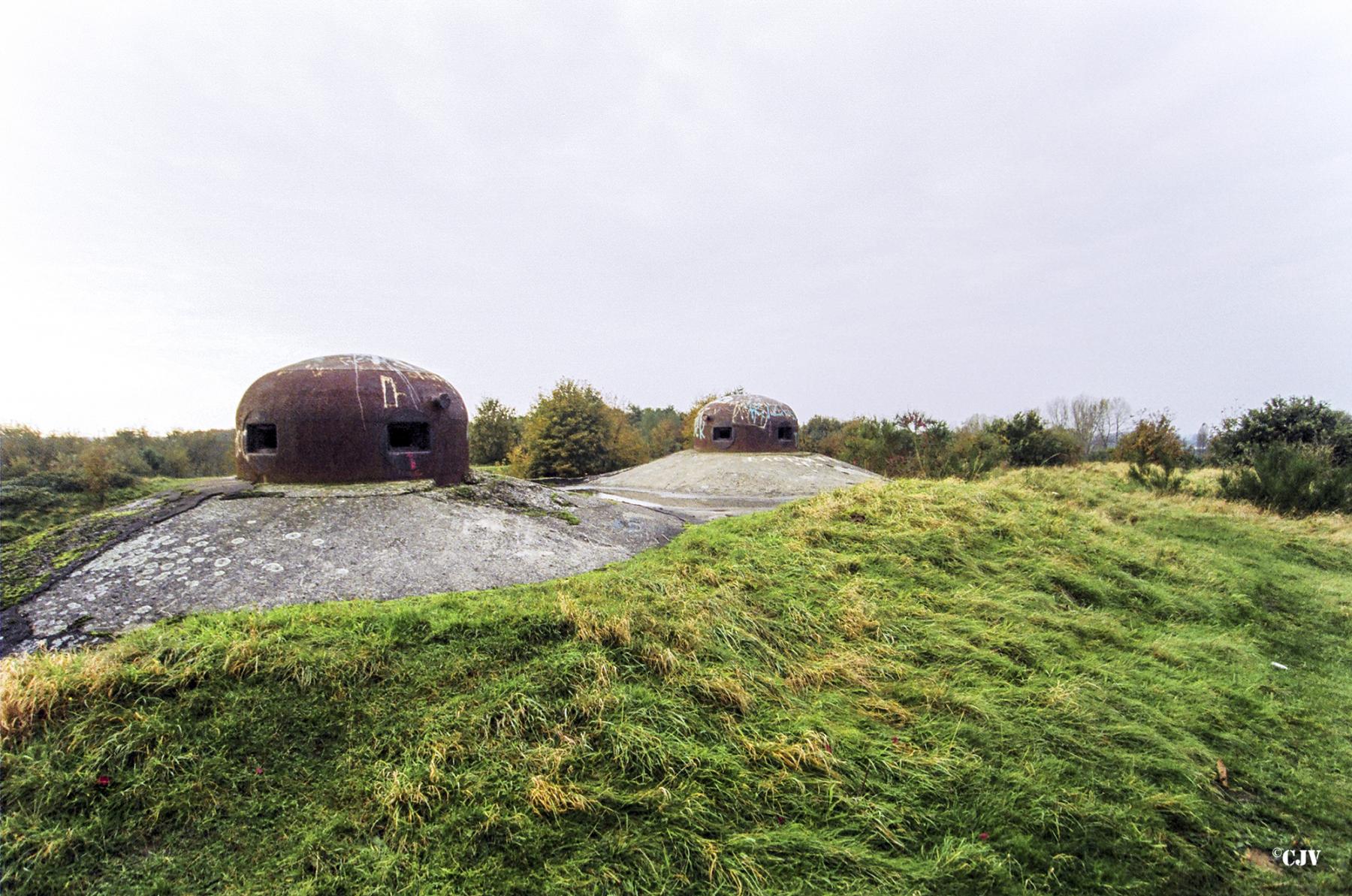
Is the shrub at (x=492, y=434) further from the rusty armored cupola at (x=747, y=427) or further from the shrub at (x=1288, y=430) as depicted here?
the shrub at (x=1288, y=430)

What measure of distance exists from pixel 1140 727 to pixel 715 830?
3.26 m

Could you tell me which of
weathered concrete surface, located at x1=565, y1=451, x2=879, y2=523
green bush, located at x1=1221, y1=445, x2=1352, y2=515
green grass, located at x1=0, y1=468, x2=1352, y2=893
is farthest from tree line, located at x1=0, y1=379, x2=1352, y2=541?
green grass, located at x1=0, y1=468, x2=1352, y2=893

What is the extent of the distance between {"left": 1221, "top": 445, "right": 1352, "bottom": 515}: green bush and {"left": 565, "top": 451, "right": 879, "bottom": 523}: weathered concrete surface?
863cm

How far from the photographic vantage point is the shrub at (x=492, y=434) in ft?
93.3

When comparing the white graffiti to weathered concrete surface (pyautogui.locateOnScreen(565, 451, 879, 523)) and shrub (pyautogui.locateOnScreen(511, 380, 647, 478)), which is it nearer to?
weathered concrete surface (pyautogui.locateOnScreen(565, 451, 879, 523))

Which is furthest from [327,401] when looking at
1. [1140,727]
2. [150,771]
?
[1140,727]

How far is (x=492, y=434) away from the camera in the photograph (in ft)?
94.0

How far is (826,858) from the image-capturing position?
266 centimetres

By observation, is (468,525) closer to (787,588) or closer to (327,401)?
(327,401)

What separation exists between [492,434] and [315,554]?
23015 millimetres

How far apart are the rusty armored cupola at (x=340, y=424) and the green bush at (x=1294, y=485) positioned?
17.6 meters

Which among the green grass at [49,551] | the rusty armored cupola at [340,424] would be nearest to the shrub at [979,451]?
the rusty armored cupola at [340,424]

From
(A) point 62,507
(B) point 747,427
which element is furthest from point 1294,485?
(A) point 62,507

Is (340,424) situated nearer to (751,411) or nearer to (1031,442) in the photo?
(751,411)
